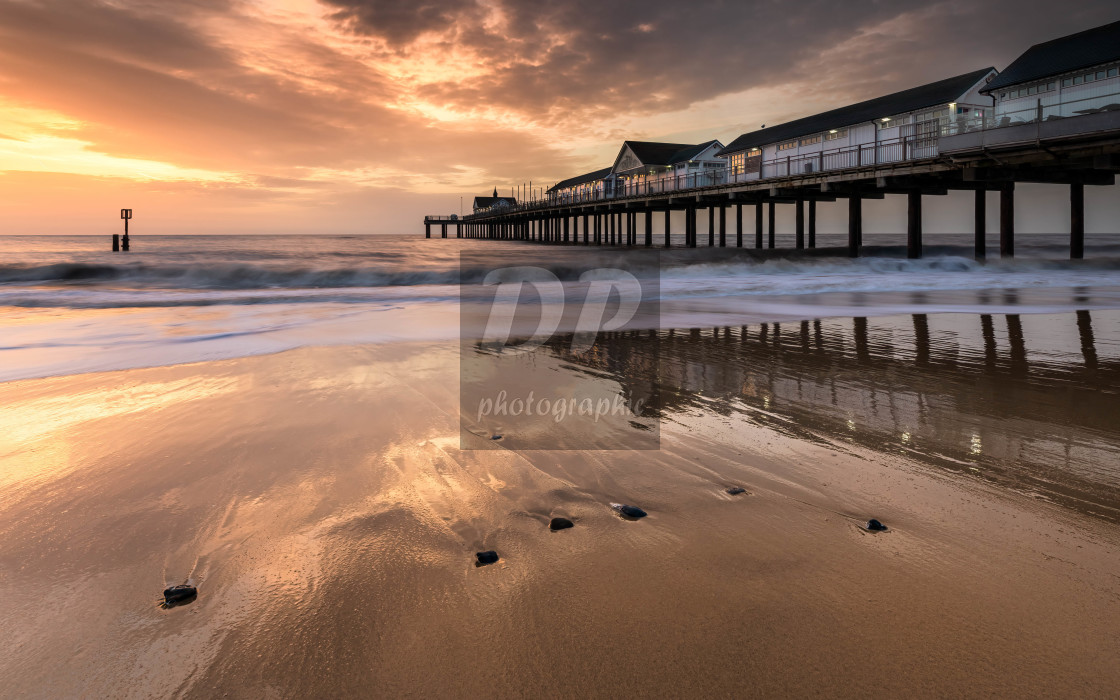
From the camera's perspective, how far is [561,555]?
263 centimetres

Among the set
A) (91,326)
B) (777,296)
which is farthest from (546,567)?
(777,296)

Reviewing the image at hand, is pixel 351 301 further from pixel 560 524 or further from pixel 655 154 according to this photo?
pixel 655 154

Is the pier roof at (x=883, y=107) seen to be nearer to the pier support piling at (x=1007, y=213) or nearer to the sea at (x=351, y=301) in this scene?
the pier support piling at (x=1007, y=213)

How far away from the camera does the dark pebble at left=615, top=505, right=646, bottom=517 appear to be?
3010 mm

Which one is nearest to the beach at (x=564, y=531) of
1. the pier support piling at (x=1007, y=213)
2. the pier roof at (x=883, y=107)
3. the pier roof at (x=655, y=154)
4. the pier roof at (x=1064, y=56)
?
the pier support piling at (x=1007, y=213)

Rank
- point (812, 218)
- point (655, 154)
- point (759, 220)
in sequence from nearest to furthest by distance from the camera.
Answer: point (759, 220) → point (812, 218) → point (655, 154)

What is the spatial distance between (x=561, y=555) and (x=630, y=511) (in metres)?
0.53

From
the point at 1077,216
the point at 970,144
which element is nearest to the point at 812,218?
the point at 1077,216

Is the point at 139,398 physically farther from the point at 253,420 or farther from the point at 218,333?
the point at 218,333

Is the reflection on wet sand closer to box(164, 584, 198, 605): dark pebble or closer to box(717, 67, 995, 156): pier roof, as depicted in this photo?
box(164, 584, 198, 605): dark pebble

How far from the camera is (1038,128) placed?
17578mm

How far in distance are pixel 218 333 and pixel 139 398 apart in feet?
17.3

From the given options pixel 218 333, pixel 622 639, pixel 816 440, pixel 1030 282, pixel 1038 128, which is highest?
pixel 1038 128

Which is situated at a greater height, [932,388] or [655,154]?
[655,154]
